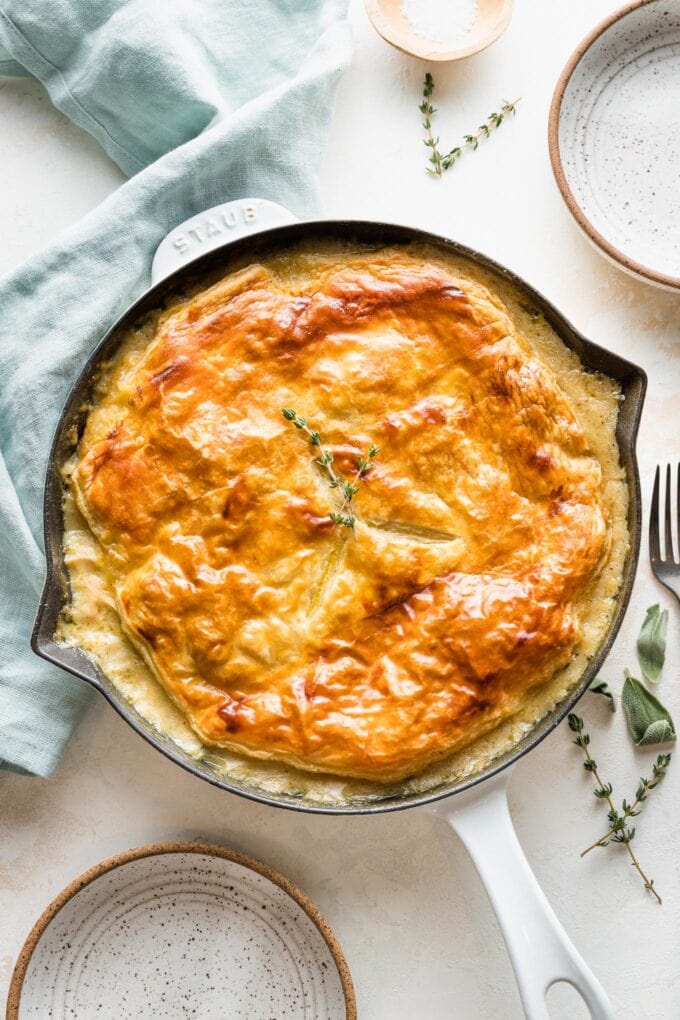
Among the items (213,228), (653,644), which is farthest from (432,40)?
(653,644)

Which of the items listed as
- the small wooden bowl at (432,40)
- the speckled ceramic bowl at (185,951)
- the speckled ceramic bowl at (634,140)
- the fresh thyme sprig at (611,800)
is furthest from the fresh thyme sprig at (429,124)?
the speckled ceramic bowl at (185,951)

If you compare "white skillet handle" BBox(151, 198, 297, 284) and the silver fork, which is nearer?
"white skillet handle" BBox(151, 198, 297, 284)

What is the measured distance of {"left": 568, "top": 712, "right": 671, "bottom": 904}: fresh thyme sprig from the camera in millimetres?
3277

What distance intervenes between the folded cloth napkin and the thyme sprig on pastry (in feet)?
2.82

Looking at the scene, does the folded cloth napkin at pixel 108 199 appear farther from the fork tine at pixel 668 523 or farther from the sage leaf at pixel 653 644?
the sage leaf at pixel 653 644

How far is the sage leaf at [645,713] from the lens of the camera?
3273 millimetres

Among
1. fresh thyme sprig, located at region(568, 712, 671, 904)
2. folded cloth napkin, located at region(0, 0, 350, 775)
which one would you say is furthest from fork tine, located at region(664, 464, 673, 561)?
folded cloth napkin, located at region(0, 0, 350, 775)

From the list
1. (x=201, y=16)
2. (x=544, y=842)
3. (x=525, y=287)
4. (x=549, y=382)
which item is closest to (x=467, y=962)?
(x=544, y=842)

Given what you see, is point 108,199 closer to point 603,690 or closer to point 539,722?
point 539,722

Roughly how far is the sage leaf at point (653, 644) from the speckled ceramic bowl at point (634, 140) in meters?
1.18

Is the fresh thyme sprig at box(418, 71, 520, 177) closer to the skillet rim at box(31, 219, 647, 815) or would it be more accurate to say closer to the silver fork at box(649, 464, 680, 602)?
the skillet rim at box(31, 219, 647, 815)

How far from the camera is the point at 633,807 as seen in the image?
3.35m

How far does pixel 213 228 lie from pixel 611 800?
90.7 inches

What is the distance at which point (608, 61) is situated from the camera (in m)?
3.42
